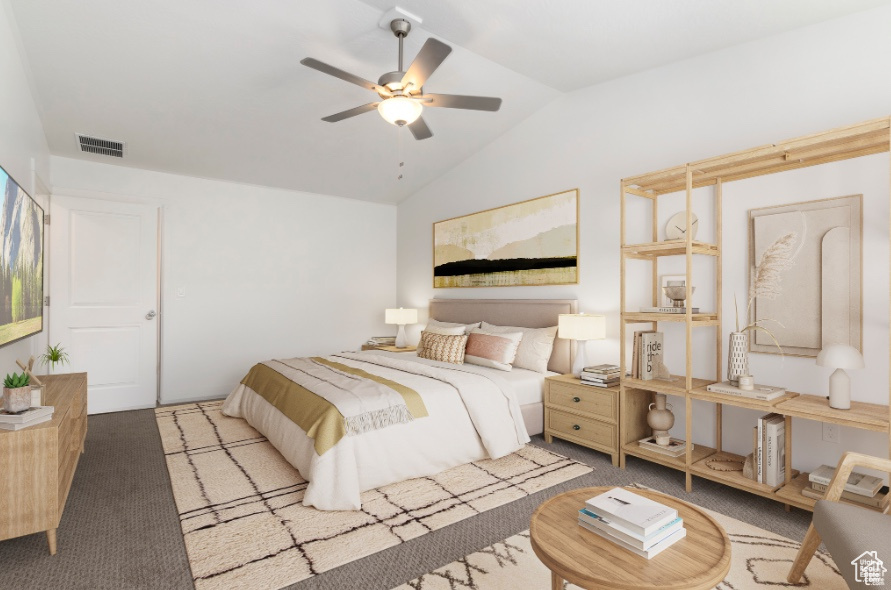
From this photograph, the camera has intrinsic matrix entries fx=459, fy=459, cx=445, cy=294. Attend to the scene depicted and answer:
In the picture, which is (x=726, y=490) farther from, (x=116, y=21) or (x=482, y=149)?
(x=116, y=21)

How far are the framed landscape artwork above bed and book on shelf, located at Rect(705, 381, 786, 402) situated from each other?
1.62 meters

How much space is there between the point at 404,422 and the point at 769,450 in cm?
207

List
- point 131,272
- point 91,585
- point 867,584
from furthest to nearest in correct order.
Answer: point 131,272 → point 91,585 → point 867,584

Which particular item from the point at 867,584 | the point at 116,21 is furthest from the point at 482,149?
the point at 867,584

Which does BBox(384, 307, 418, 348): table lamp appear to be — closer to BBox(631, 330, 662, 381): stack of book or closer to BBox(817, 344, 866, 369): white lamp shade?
BBox(631, 330, 662, 381): stack of book

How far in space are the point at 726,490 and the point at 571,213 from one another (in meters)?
2.43

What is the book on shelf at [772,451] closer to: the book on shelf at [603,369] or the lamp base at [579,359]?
the book on shelf at [603,369]

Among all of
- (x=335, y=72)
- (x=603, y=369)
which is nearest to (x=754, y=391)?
(x=603, y=369)

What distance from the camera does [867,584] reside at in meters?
1.31

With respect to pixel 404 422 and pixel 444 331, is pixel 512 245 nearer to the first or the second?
pixel 444 331

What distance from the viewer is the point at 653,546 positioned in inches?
56.4

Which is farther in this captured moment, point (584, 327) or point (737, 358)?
point (584, 327)

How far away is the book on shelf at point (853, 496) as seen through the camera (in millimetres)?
2273

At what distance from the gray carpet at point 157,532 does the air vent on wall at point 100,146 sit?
2753 millimetres
